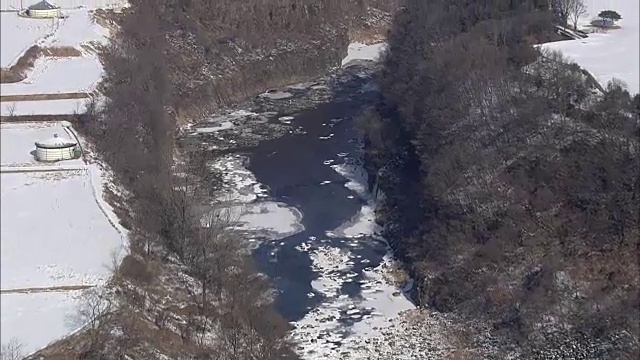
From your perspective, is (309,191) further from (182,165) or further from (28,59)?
(28,59)

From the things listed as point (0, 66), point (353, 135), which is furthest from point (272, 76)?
point (0, 66)

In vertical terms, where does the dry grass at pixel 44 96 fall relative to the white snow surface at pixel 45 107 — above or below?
above

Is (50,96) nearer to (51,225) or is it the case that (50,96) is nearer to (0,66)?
(0,66)

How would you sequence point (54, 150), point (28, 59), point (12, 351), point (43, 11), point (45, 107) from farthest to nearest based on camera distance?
point (43, 11) < point (28, 59) < point (45, 107) < point (54, 150) < point (12, 351)

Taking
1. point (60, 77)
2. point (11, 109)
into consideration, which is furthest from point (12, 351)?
point (60, 77)

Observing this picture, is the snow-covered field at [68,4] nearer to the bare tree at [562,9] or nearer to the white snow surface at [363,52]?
the white snow surface at [363,52]

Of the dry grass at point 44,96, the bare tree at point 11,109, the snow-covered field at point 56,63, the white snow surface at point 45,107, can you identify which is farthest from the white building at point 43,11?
the bare tree at point 11,109

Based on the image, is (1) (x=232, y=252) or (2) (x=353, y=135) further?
(2) (x=353, y=135)
